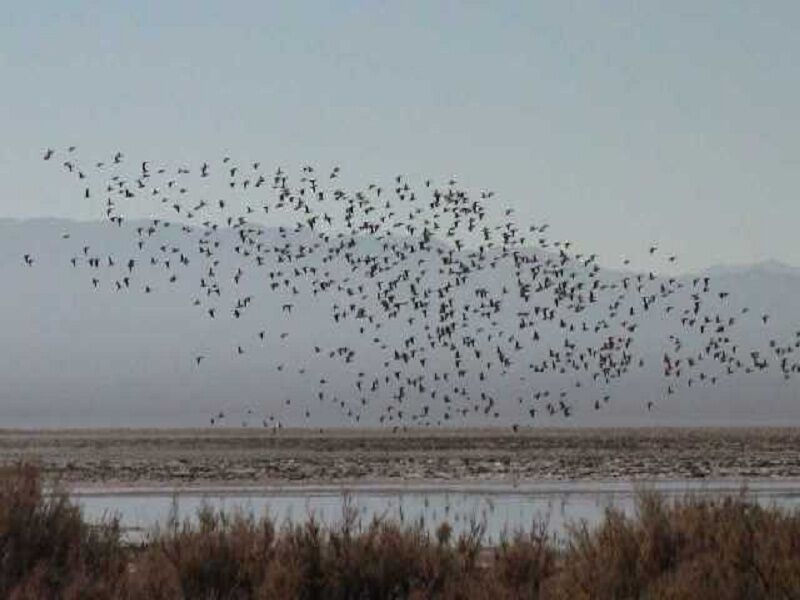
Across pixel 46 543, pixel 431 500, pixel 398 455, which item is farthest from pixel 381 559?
pixel 398 455

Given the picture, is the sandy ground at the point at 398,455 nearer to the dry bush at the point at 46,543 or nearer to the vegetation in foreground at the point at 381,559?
the dry bush at the point at 46,543

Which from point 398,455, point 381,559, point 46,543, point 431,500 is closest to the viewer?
point 381,559

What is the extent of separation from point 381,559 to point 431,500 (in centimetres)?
1897

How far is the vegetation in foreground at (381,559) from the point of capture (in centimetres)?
1892

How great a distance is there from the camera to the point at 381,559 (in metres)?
20.0

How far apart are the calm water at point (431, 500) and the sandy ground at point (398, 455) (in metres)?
2.20

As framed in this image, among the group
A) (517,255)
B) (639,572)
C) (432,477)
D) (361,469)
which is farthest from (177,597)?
(517,255)

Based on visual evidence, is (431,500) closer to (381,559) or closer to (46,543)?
(46,543)

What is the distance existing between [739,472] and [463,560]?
1230 inches

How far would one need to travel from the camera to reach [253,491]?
1684 inches

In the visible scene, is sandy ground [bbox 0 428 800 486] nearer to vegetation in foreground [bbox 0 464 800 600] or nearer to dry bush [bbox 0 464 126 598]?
dry bush [bbox 0 464 126 598]

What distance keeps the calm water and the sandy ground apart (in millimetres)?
2203

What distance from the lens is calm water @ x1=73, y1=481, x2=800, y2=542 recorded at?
33.6 metres

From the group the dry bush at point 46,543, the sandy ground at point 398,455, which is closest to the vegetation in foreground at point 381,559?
the dry bush at point 46,543
